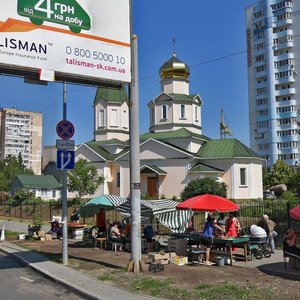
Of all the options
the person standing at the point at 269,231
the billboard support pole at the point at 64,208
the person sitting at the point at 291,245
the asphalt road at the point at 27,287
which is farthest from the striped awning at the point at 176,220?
the person sitting at the point at 291,245

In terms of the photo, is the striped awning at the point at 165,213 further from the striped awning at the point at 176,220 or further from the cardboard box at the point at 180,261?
the cardboard box at the point at 180,261

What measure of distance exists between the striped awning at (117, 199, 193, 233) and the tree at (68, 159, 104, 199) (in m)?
27.3

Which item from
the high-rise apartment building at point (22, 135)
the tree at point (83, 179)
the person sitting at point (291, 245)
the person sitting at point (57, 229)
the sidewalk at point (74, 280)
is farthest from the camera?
the high-rise apartment building at point (22, 135)

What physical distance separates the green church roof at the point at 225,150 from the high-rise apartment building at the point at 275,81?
44.6 metres

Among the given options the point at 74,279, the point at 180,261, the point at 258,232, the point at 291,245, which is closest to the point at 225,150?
the point at 258,232

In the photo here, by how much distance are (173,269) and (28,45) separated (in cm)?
680

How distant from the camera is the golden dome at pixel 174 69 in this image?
4978cm

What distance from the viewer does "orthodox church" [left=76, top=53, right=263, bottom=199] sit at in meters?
44.8

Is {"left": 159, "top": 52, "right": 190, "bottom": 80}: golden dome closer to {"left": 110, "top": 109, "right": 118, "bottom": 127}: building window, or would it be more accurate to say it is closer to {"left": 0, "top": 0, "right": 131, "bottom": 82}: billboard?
{"left": 110, "top": 109, "right": 118, "bottom": 127}: building window

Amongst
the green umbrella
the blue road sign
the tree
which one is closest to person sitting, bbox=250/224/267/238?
the green umbrella

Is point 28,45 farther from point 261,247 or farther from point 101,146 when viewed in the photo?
point 101,146

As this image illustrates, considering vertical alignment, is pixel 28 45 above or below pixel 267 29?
below

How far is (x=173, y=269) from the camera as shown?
38.8ft

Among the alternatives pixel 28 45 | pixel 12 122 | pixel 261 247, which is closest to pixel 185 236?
pixel 261 247
